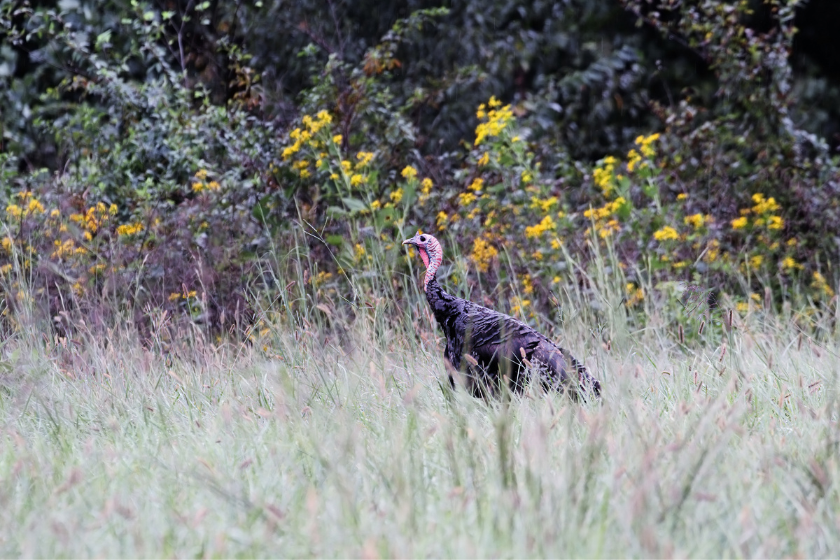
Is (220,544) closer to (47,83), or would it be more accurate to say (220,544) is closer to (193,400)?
(193,400)

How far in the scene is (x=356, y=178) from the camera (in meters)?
5.21

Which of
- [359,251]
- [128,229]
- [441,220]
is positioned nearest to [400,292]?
[359,251]

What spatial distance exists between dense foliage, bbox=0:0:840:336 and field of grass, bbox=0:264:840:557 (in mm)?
648

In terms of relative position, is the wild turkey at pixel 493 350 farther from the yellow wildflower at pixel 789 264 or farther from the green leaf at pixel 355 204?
the yellow wildflower at pixel 789 264

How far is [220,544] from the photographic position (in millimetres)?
1908

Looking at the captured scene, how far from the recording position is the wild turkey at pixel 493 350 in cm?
350

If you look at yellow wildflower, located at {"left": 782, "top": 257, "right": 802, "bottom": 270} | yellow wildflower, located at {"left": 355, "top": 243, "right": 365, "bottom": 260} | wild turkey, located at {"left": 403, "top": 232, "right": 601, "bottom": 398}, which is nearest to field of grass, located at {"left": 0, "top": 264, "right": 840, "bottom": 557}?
wild turkey, located at {"left": 403, "top": 232, "right": 601, "bottom": 398}

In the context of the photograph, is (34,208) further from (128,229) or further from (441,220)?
(441,220)

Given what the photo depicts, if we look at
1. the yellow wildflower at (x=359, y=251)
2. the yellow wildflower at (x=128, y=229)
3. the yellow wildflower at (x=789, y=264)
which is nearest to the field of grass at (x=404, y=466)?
the yellow wildflower at (x=359, y=251)

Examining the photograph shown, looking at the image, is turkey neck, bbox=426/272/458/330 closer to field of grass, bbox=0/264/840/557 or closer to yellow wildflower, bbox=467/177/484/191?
field of grass, bbox=0/264/840/557

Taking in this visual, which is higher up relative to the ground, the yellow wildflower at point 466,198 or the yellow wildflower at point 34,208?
the yellow wildflower at point 34,208

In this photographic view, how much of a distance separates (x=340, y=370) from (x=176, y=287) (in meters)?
1.64

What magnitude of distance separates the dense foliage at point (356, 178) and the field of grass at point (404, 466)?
65cm

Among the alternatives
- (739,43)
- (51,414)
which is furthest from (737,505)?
(739,43)
